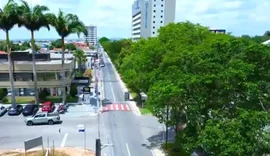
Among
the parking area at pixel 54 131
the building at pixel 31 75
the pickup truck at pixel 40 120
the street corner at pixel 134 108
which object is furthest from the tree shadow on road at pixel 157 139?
the building at pixel 31 75

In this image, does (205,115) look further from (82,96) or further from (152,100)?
(82,96)

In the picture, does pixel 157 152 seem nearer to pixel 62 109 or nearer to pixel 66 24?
pixel 62 109

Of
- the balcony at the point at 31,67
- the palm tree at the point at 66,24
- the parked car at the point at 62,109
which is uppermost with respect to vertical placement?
the palm tree at the point at 66,24

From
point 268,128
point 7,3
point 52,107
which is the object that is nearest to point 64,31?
point 7,3

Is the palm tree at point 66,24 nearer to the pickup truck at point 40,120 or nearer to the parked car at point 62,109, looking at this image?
the parked car at point 62,109

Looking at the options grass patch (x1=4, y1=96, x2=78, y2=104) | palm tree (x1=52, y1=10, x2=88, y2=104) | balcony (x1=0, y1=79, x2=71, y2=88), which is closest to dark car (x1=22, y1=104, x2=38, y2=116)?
balcony (x1=0, y1=79, x2=71, y2=88)

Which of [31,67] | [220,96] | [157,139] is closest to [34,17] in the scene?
[31,67]
